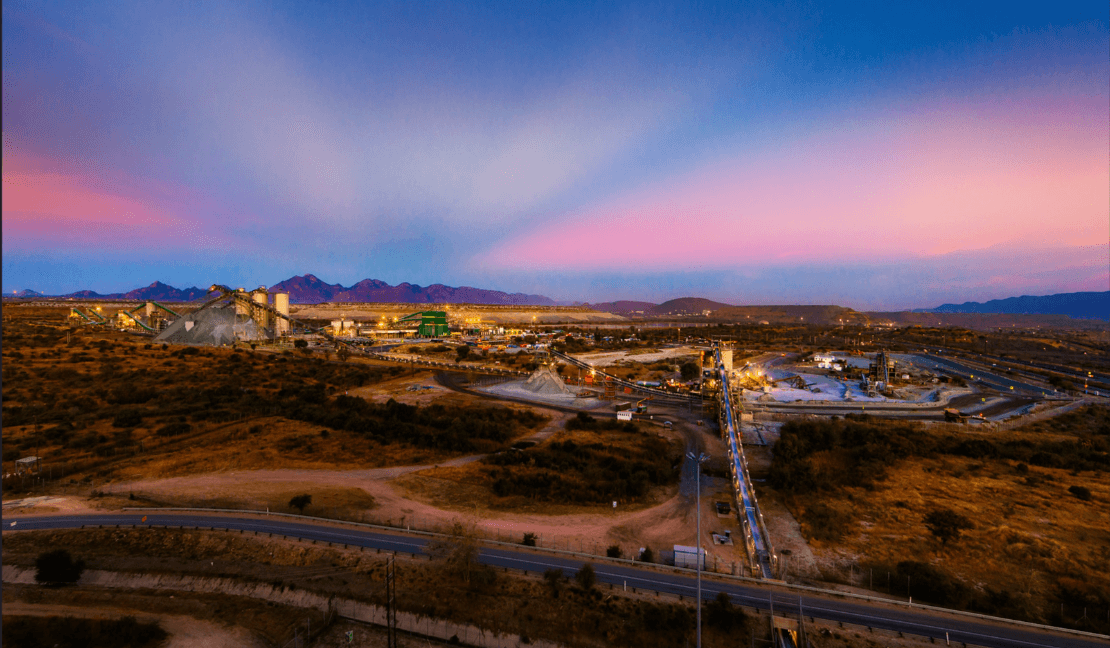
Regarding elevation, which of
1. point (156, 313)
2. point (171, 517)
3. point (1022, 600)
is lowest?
point (1022, 600)

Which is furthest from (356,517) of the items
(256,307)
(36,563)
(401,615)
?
(256,307)

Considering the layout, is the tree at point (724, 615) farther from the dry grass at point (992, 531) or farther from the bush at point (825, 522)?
the bush at point (825, 522)

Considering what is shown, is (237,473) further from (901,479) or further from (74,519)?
(901,479)

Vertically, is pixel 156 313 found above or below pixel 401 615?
above

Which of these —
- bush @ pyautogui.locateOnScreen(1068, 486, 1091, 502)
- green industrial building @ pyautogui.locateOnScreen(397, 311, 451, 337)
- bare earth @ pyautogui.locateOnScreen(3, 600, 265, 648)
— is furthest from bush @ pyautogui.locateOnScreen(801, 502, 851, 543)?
green industrial building @ pyautogui.locateOnScreen(397, 311, 451, 337)

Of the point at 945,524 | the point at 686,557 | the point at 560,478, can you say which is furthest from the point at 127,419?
the point at 945,524

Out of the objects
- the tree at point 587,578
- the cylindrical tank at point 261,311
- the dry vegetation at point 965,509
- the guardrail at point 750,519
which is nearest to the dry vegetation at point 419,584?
the tree at point 587,578

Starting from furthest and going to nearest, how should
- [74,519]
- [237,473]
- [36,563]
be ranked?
[237,473] < [74,519] < [36,563]

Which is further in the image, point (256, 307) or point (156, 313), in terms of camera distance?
point (156, 313)
